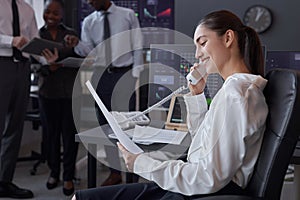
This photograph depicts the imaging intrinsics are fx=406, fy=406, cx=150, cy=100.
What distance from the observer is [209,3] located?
4.06 m

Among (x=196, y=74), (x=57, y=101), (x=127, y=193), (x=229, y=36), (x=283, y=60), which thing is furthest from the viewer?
(x=57, y=101)

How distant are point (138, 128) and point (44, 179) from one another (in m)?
1.84

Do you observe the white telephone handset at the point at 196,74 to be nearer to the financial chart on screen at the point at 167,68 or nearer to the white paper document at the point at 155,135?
the white paper document at the point at 155,135

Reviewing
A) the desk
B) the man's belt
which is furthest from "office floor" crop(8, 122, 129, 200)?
the desk

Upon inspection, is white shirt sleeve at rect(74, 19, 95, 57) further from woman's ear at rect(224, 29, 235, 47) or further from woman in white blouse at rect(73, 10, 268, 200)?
woman's ear at rect(224, 29, 235, 47)

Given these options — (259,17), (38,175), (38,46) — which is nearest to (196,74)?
(38,46)

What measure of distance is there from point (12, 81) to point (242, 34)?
2024 mm

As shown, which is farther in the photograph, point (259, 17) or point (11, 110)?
point (259, 17)

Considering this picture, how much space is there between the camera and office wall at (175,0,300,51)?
3797 millimetres

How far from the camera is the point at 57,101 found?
10.3 feet

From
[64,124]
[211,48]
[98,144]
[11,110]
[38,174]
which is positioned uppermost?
[211,48]

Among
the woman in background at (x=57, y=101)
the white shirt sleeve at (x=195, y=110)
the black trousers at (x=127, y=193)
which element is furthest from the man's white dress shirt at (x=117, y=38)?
the black trousers at (x=127, y=193)

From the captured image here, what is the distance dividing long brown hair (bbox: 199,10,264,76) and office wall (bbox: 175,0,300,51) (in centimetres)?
240

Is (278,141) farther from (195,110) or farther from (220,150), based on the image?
(195,110)
